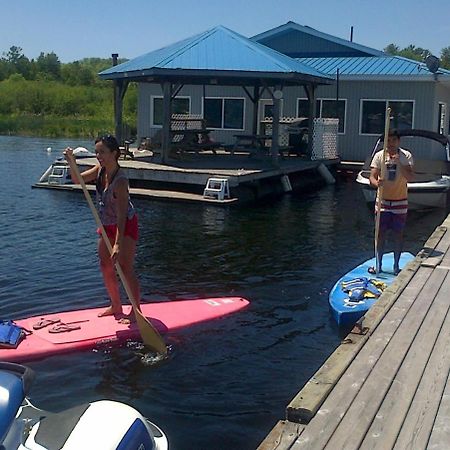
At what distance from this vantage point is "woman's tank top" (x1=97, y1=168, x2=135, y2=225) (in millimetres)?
6105

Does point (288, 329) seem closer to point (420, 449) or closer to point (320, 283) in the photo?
point (320, 283)

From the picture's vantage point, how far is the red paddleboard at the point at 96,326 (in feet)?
19.3

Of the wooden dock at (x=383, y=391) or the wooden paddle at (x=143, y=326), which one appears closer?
the wooden dock at (x=383, y=391)

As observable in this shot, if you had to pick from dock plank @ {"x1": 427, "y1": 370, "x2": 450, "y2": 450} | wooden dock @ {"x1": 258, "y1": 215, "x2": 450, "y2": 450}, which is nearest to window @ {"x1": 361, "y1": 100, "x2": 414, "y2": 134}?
wooden dock @ {"x1": 258, "y1": 215, "x2": 450, "y2": 450}

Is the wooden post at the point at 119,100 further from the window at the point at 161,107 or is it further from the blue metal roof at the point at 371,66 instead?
the blue metal roof at the point at 371,66

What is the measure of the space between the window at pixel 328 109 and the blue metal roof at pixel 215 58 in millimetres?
3799

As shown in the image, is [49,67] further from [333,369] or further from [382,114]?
[333,369]

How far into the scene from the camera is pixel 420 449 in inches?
136

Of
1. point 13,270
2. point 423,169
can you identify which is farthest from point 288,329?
point 423,169

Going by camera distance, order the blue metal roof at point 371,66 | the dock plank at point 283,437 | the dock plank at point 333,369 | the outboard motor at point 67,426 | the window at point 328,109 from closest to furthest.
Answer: the outboard motor at point 67,426 < the dock plank at point 283,437 < the dock plank at point 333,369 < the blue metal roof at point 371,66 < the window at point 328,109

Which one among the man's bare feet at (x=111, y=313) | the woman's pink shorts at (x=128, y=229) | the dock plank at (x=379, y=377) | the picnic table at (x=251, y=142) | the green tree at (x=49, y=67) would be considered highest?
the green tree at (x=49, y=67)

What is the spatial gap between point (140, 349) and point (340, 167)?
641 inches

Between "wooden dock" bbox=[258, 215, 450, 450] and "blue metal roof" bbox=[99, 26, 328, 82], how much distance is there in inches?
443

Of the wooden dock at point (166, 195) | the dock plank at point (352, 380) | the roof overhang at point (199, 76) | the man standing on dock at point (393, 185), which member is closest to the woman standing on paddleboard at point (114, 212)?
the dock plank at point (352, 380)
